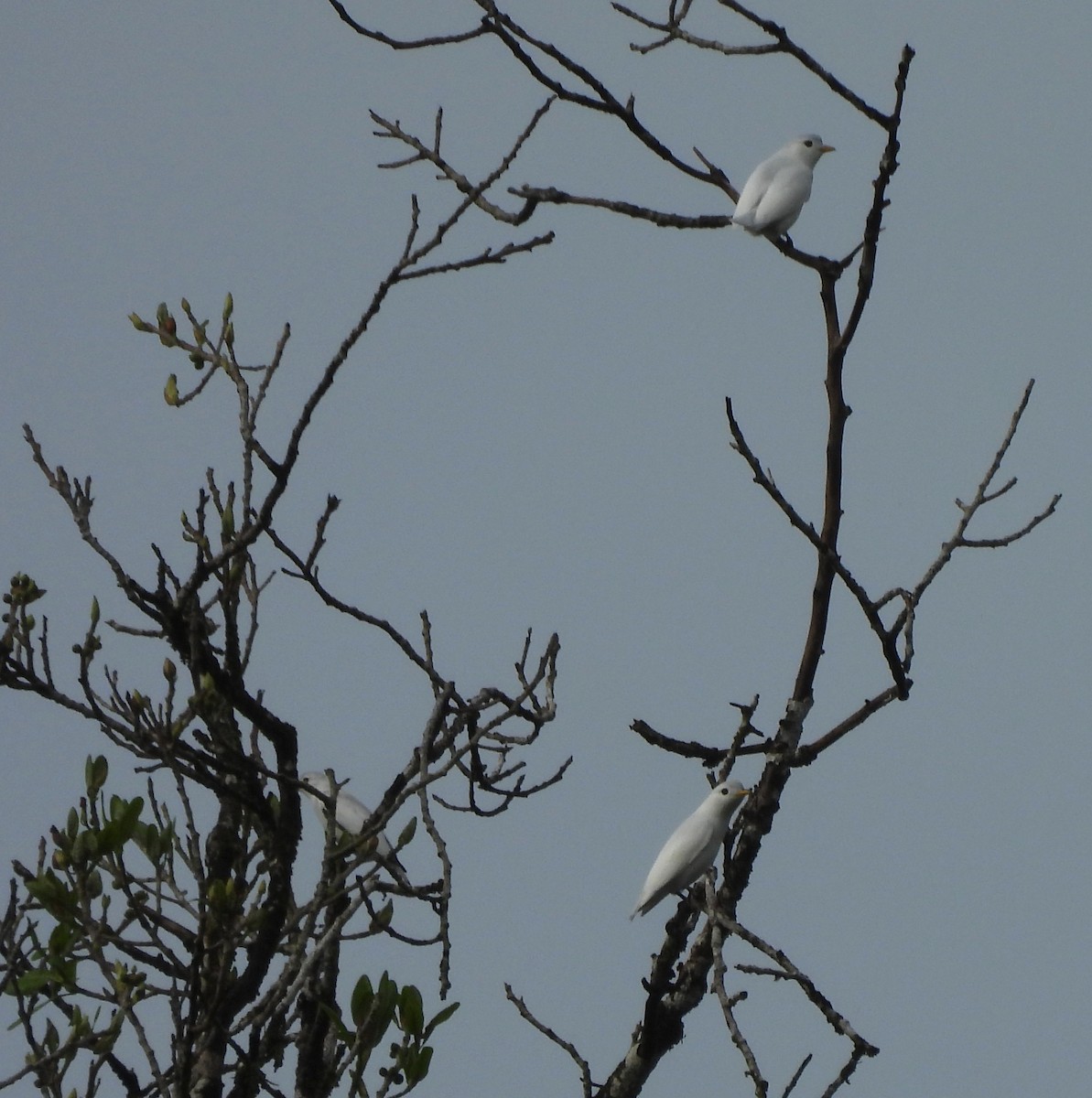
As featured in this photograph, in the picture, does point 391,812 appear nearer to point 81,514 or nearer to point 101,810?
point 101,810

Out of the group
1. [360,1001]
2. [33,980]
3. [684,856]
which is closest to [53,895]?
[33,980]

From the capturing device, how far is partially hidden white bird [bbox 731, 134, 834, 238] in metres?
6.30

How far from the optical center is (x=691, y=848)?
6.86m

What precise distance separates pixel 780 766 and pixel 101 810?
201cm

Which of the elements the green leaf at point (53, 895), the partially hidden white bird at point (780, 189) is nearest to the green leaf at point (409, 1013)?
the green leaf at point (53, 895)

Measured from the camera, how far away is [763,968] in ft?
12.3

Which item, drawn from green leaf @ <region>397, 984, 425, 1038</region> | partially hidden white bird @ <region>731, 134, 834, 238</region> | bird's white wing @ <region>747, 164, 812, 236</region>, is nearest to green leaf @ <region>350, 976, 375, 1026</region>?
green leaf @ <region>397, 984, 425, 1038</region>

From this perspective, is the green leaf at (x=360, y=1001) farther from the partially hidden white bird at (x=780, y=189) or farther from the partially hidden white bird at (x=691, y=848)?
the partially hidden white bird at (x=691, y=848)

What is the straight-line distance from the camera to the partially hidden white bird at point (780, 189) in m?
6.30

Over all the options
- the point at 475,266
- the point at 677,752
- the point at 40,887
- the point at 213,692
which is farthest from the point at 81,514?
the point at 677,752

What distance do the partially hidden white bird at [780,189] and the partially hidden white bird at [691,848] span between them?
2547mm

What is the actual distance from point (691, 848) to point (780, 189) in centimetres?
311

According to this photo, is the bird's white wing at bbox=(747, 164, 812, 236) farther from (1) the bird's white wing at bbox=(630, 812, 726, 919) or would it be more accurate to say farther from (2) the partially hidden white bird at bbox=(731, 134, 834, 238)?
(1) the bird's white wing at bbox=(630, 812, 726, 919)

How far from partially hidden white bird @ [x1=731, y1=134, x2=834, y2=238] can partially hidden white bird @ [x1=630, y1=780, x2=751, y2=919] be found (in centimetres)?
255
